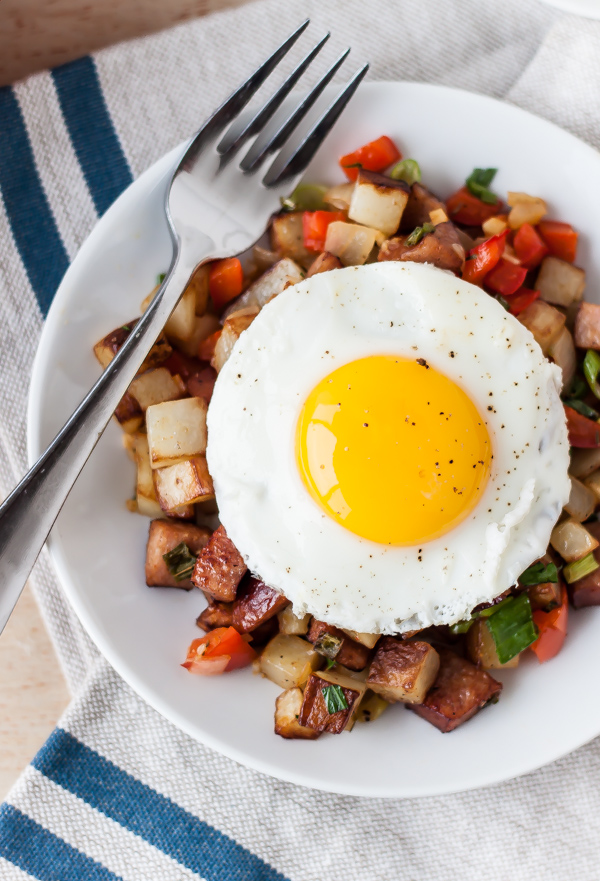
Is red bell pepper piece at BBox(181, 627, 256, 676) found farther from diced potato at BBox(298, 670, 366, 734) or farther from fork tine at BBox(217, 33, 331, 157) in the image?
fork tine at BBox(217, 33, 331, 157)

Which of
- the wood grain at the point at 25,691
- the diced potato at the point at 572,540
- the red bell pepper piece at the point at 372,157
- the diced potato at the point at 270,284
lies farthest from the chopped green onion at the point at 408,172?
the wood grain at the point at 25,691

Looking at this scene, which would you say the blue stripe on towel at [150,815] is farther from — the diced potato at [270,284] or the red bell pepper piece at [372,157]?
the red bell pepper piece at [372,157]

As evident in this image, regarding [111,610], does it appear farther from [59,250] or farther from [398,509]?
[59,250]

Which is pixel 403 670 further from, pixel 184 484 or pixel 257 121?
pixel 257 121

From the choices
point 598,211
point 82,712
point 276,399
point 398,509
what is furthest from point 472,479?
point 82,712

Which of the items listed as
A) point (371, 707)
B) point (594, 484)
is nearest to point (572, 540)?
point (594, 484)
